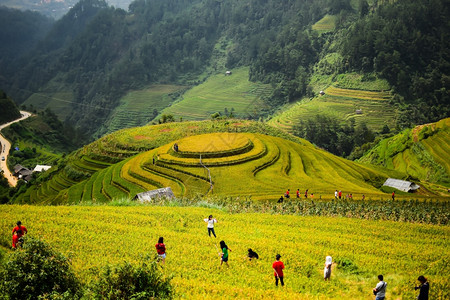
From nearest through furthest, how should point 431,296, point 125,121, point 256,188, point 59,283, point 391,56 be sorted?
point 59,283
point 431,296
point 256,188
point 391,56
point 125,121

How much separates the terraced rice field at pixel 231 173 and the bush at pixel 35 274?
30.2 m

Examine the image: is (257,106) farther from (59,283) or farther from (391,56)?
(59,283)

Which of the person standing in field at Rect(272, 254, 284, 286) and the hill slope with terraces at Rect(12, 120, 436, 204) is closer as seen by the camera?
the person standing in field at Rect(272, 254, 284, 286)

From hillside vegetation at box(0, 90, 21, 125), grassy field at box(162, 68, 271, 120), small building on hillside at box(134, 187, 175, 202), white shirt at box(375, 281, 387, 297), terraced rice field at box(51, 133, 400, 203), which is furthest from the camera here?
grassy field at box(162, 68, 271, 120)

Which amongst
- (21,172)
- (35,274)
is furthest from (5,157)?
(35,274)

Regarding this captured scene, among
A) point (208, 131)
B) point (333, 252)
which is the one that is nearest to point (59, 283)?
point (333, 252)

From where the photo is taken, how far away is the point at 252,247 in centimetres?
2064

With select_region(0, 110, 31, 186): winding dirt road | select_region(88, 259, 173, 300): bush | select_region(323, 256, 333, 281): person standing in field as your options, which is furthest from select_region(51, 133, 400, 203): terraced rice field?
select_region(0, 110, 31, 186): winding dirt road

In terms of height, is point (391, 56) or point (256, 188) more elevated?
point (391, 56)

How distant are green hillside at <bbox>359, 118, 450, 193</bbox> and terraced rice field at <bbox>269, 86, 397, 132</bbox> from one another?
116 ft

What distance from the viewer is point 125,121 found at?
197250 millimetres

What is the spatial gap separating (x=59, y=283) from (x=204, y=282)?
595 centimetres

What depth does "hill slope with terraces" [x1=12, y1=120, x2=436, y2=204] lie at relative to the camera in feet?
159

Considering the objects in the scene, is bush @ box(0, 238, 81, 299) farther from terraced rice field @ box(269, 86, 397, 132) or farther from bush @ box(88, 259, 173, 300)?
terraced rice field @ box(269, 86, 397, 132)
